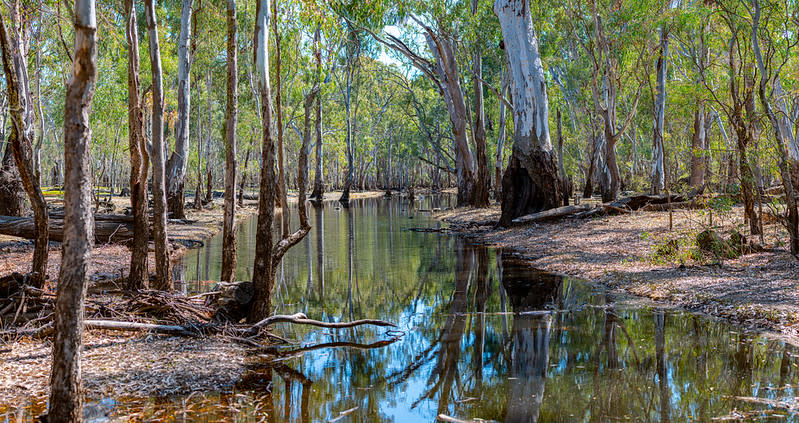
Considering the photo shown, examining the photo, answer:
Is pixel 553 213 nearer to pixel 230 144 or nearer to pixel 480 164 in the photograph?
pixel 480 164

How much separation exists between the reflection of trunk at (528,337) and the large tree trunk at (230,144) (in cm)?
310

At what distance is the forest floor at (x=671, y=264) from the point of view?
21.7 feet

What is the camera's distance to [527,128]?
1562cm

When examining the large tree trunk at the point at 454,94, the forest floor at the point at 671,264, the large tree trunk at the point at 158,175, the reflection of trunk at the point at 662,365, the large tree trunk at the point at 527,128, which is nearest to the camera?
the reflection of trunk at the point at 662,365

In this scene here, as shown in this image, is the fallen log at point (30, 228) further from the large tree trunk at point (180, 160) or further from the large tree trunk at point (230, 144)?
the large tree trunk at point (180, 160)

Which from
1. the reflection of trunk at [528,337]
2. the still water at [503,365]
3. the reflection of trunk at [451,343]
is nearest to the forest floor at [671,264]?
the still water at [503,365]

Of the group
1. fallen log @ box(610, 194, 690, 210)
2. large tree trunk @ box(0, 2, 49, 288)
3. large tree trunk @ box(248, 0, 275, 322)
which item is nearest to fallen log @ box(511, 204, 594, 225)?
fallen log @ box(610, 194, 690, 210)

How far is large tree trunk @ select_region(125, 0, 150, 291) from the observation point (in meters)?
7.04

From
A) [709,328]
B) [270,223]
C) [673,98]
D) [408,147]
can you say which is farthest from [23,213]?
[408,147]

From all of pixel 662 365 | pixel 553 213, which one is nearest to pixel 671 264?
pixel 662 365

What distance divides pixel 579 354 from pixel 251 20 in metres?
21.1

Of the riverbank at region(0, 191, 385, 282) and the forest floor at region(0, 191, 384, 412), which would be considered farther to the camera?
the riverbank at region(0, 191, 385, 282)

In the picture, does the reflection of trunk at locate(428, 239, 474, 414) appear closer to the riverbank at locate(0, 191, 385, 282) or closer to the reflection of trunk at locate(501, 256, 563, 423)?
the reflection of trunk at locate(501, 256, 563, 423)

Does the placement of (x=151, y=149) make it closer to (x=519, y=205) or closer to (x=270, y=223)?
(x=270, y=223)
